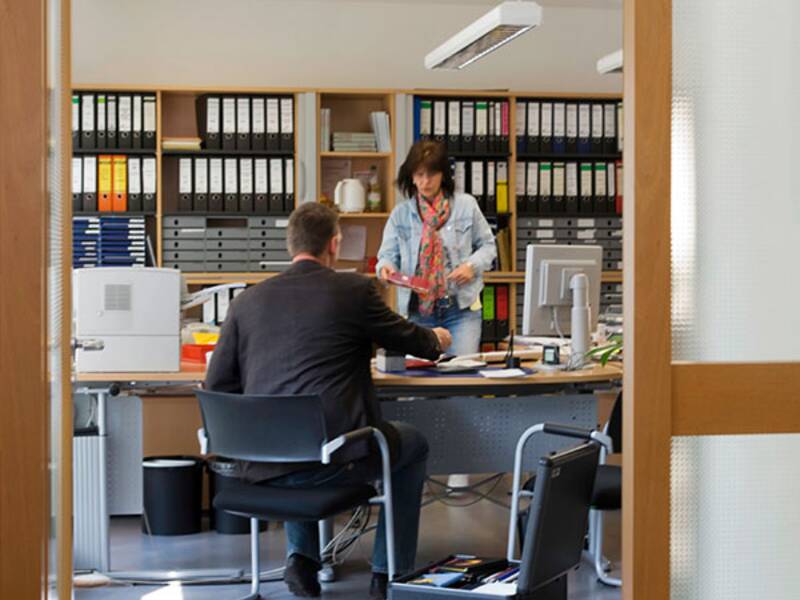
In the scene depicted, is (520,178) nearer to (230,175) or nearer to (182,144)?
(230,175)

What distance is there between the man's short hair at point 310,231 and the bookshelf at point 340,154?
9.38 feet

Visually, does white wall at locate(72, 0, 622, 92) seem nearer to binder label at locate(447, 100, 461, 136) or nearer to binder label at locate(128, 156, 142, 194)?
binder label at locate(447, 100, 461, 136)

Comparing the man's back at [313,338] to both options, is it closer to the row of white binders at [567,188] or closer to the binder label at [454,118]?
the binder label at [454,118]

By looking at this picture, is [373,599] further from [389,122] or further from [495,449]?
[389,122]

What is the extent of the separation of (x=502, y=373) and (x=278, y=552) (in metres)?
1.07

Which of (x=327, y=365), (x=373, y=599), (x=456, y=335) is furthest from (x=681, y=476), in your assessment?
(x=456, y=335)

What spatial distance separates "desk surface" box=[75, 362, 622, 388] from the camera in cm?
381

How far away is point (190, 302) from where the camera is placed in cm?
416

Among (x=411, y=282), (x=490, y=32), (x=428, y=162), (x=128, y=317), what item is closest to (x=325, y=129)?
(x=428, y=162)

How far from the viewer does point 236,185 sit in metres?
6.44

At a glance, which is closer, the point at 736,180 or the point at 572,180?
the point at 736,180

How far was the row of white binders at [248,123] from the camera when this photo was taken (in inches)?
252

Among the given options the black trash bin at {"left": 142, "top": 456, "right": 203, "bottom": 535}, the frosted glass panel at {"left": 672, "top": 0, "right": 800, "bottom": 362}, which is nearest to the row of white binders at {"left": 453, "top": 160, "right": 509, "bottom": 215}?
the black trash bin at {"left": 142, "top": 456, "right": 203, "bottom": 535}

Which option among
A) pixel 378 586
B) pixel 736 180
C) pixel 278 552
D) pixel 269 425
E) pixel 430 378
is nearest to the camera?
pixel 736 180
